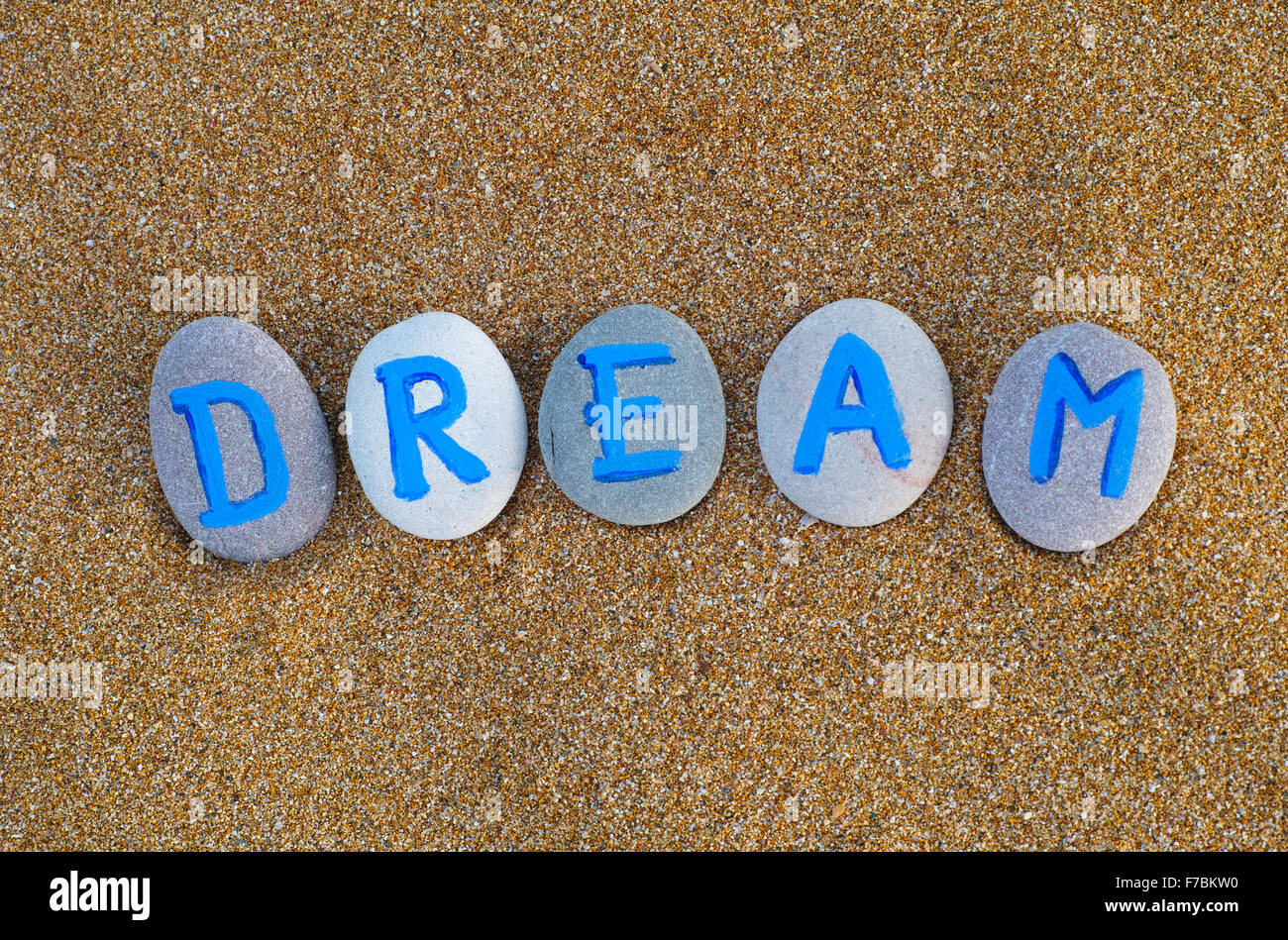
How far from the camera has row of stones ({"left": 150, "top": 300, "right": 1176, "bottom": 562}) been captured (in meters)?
1.77

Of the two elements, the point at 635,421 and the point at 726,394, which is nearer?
the point at 635,421

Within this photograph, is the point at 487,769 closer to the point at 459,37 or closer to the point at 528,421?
the point at 528,421

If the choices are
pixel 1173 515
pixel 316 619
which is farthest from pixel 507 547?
pixel 1173 515

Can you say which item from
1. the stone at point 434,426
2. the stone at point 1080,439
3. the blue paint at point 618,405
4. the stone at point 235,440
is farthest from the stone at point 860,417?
the stone at point 235,440

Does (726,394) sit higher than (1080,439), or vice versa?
(726,394)

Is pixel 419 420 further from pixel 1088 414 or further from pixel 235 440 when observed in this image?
pixel 1088 414

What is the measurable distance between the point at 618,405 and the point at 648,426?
82mm

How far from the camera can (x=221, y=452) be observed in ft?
5.94

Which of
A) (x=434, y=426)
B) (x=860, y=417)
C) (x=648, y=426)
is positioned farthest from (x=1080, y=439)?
(x=434, y=426)

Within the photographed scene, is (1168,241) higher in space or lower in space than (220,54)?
lower

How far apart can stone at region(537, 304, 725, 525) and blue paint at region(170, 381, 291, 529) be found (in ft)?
2.07

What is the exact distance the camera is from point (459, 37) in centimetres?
195
